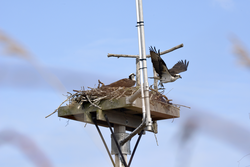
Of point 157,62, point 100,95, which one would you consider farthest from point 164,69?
point 100,95

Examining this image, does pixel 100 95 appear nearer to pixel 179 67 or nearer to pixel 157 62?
pixel 157 62

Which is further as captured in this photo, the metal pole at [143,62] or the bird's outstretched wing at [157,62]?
the bird's outstretched wing at [157,62]

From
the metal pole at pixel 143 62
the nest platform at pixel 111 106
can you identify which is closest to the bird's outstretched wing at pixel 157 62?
the nest platform at pixel 111 106

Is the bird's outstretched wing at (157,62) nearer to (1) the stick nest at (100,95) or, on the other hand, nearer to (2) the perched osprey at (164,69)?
(2) the perched osprey at (164,69)

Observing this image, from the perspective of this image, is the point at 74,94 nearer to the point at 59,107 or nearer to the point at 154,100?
the point at 59,107

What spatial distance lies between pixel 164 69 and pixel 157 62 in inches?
14.5

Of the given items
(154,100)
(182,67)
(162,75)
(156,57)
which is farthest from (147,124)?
(182,67)

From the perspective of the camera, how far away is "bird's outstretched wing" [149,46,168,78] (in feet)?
28.6

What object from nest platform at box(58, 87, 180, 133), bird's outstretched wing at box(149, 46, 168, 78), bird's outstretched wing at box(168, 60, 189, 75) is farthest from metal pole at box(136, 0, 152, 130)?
bird's outstretched wing at box(168, 60, 189, 75)

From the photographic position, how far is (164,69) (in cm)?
939

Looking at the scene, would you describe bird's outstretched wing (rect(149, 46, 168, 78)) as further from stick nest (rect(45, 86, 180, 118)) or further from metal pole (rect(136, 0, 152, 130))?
metal pole (rect(136, 0, 152, 130))

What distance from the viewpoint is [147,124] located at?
4672mm

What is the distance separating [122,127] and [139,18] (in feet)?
11.2

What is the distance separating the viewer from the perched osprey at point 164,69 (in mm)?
8872
